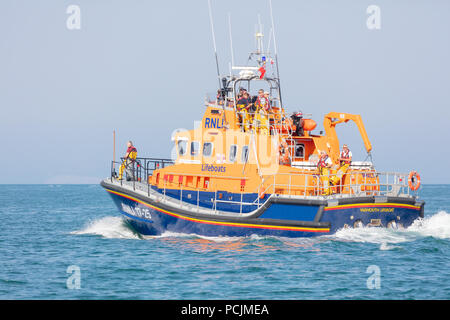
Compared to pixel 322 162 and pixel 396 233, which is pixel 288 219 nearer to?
pixel 322 162

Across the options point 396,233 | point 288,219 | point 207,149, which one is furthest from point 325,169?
point 207,149

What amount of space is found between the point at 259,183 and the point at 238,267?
357cm

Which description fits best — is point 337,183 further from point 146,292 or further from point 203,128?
point 146,292

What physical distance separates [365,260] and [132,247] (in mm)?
5945

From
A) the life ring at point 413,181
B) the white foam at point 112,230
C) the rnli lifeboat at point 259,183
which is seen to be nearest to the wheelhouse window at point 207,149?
the rnli lifeboat at point 259,183

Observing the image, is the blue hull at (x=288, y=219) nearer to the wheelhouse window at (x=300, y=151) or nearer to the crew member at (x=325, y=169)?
the crew member at (x=325, y=169)

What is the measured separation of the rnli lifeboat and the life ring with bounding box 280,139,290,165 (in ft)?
0.09

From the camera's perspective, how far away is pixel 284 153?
54.9 feet

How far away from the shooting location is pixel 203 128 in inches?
695

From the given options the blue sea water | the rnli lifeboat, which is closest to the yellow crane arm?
the rnli lifeboat
